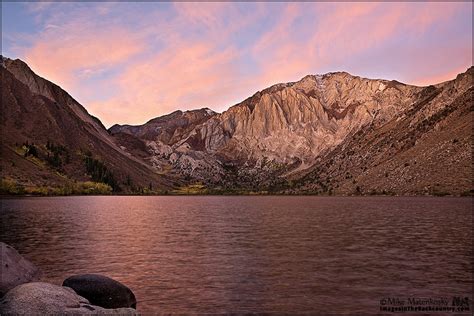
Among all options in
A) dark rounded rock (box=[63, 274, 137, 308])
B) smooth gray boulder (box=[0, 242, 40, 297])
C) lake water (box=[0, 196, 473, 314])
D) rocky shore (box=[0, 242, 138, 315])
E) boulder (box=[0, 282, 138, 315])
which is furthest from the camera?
lake water (box=[0, 196, 473, 314])

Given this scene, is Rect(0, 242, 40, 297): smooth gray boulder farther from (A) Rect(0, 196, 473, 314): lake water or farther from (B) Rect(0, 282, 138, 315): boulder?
(B) Rect(0, 282, 138, 315): boulder

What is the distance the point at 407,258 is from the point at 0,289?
34.0 m

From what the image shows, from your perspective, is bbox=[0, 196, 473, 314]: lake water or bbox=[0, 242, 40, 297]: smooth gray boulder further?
bbox=[0, 196, 473, 314]: lake water

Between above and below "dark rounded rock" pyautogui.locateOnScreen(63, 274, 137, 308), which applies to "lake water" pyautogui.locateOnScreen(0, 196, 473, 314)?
below

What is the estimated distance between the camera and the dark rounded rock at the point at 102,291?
947 inches

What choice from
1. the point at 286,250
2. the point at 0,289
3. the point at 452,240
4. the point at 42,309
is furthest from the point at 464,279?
the point at 0,289

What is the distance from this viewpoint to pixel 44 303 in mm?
18453

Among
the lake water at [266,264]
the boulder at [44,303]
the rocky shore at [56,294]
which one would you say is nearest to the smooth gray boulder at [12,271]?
the rocky shore at [56,294]

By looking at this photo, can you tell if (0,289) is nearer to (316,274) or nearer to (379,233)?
(316,274)

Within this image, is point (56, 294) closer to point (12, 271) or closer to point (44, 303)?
point (44, 303)

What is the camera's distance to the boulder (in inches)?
711

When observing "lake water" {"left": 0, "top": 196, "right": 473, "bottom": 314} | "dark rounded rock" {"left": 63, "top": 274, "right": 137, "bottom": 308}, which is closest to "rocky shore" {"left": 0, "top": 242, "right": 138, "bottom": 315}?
"dark rounded rock" {"left": 63, "top": 274, "right": 137, "bottom": 308}

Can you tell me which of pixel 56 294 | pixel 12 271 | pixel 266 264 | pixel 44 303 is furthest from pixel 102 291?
pixel 266 264

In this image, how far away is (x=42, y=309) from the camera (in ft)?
59.4
